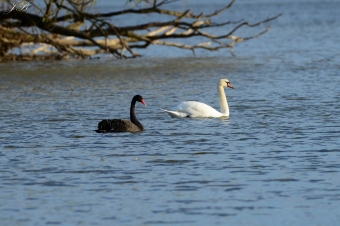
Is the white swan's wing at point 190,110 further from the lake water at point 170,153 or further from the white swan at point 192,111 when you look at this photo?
the lake water at point 170,153

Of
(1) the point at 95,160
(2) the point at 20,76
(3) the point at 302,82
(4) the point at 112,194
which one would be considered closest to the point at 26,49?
(2) the point at 20,76

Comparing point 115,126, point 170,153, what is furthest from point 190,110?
point 170,153

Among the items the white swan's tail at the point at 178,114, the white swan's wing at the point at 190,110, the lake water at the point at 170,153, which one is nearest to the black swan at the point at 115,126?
the lake water at the point at 170,153

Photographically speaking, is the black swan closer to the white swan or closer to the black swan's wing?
the black swan's wing

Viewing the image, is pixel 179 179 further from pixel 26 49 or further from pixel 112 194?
pixel 26 49

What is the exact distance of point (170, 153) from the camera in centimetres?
1214

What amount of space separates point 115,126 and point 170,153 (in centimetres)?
210

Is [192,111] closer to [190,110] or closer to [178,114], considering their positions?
[190,110]

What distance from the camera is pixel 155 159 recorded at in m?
11.6

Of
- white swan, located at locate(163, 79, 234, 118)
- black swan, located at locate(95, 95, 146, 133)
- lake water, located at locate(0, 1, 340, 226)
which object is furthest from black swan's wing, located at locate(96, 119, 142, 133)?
white swan, located at locate(163, 79, 234, 118)

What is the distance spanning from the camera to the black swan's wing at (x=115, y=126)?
1398cm

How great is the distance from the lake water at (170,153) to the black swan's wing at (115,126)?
0.43 feet

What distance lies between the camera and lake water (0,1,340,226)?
345 inches

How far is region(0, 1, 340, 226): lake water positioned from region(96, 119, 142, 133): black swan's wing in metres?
0.13
